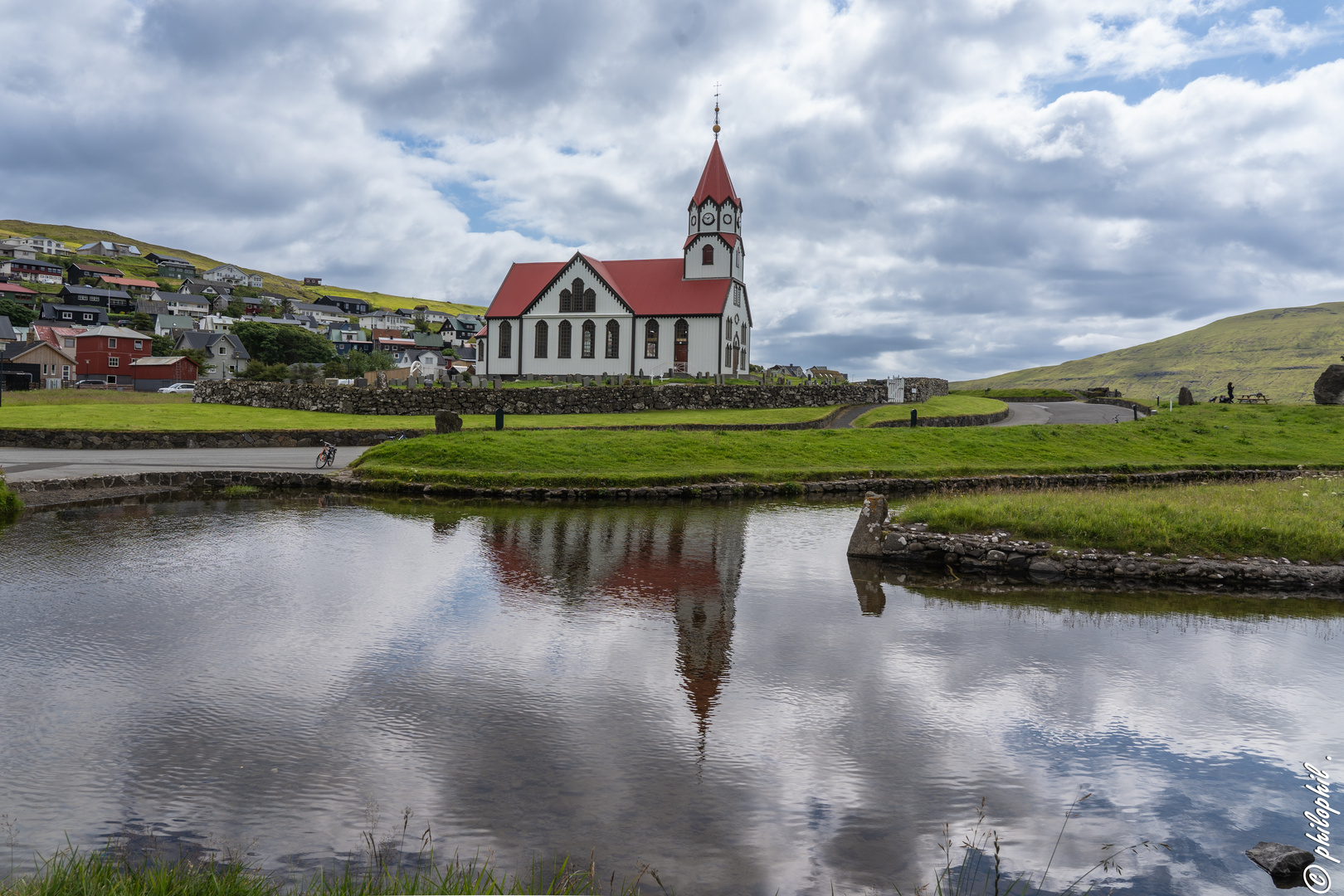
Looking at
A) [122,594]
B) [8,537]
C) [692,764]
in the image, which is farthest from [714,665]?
[8,537]

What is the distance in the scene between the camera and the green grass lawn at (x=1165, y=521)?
15328 millimetres

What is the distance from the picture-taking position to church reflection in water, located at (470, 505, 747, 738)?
10352 millimetres

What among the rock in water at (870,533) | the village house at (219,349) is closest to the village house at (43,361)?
the village house at (219,349)

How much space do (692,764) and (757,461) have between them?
76.0 ft

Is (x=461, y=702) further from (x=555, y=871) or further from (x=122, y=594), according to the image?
(x=122, y=594)

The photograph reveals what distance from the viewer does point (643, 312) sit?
232 feet

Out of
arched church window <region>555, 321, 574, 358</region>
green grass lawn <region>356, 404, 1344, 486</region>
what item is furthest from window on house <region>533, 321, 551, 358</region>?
green grass lawn <region>356, 404, 1344, 486</region>

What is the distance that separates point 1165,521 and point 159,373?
11118cm

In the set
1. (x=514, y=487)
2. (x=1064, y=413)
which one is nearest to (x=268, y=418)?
(x=514, y=487)

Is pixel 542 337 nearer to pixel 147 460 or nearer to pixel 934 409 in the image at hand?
pixel 934 409

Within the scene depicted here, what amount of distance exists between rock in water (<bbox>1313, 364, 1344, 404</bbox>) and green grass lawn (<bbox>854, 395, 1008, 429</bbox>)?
59.9 ft

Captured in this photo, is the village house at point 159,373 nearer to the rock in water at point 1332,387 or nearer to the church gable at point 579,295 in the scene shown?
the church gable at point 579,295

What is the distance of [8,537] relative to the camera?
646 inches

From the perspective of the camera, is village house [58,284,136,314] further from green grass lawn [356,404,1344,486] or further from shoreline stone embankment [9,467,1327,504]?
green grass lawn [356,404,1344,486]
